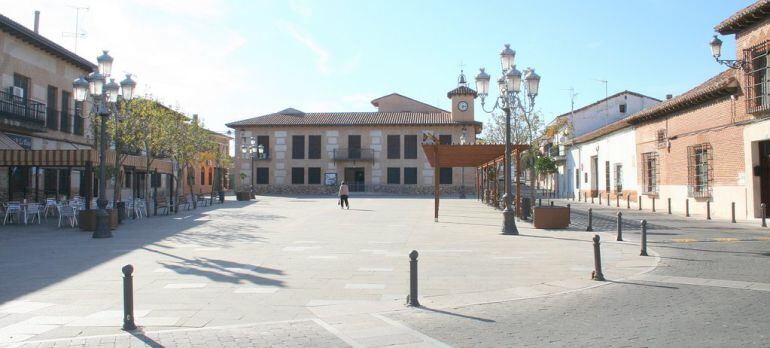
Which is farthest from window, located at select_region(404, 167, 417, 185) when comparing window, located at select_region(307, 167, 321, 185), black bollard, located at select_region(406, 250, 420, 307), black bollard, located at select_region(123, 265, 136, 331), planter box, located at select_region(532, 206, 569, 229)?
black bollard, located at select_region(123, 265, 136, 331)

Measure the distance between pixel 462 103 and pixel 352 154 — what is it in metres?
10.5

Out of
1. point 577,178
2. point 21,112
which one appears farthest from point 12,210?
→ point 577,178

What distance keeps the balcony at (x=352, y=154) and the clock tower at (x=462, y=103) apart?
793 centimetres

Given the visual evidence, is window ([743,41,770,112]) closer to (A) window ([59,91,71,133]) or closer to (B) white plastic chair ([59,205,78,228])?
(B) white plastic chair ([59,205,78,228])

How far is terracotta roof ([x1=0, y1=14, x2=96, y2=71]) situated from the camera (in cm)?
2054

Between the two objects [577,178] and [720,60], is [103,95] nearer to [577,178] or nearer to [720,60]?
[720,60]

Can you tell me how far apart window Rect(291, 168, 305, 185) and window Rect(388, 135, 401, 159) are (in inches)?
311

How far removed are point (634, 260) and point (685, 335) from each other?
4941mm

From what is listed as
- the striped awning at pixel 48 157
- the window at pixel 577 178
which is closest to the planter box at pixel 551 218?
the striped awning at pixel 48 157

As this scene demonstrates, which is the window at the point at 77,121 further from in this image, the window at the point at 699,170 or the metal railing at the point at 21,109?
the window at the point at 699,170

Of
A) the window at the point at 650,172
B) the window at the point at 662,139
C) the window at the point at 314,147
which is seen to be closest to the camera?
the window at the point at 662,139

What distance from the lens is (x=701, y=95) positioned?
65.8 ft

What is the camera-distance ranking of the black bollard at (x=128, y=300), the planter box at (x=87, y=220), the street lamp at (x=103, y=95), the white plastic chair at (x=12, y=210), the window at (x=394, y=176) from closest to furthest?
the black bollard at (x=128, y=300) → the street lamp at (x=103, y=95) → the planter box at (x=87, y=220) → the white plastic chair at (x=12, y=210) → the window at (x=394, y=176)

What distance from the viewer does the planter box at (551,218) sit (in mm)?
15711
